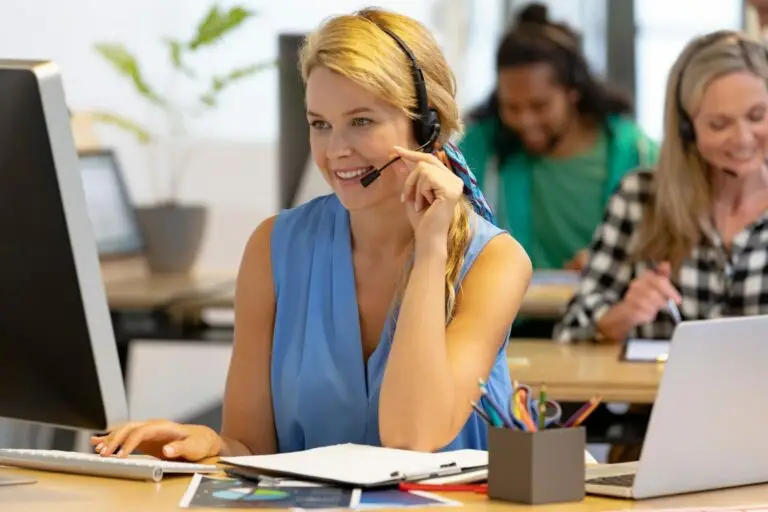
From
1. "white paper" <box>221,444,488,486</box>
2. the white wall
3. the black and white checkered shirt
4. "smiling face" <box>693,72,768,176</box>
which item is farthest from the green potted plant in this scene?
"white paper" <box>221,444,488,486</box>

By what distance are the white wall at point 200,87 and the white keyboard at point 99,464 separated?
4.52m

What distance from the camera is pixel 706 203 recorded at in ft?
10.7

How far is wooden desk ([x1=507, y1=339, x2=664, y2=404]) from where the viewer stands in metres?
2.79

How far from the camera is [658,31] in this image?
6594 mm

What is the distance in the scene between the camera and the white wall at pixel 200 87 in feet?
20.5

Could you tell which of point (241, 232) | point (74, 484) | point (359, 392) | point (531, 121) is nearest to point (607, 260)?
point (531, 121)

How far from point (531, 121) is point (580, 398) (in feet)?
5.89

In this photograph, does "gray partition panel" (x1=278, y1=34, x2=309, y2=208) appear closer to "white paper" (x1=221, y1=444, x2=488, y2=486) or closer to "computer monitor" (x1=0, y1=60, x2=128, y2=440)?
"white paper" (x1=221, y1=444, x2=488, y2=486)

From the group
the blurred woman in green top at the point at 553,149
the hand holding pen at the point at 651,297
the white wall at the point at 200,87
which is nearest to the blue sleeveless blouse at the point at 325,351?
the hand holding pen at the point at 651,297

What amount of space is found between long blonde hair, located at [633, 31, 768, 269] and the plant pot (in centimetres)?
193

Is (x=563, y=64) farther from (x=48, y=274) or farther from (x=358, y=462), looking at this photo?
(x=48, y=274)

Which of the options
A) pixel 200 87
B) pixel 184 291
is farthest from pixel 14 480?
pixel 200 87

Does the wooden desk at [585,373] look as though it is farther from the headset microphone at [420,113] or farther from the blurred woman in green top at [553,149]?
the blurred woman in green top at [553,149]

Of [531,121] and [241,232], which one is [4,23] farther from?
[531,121]
